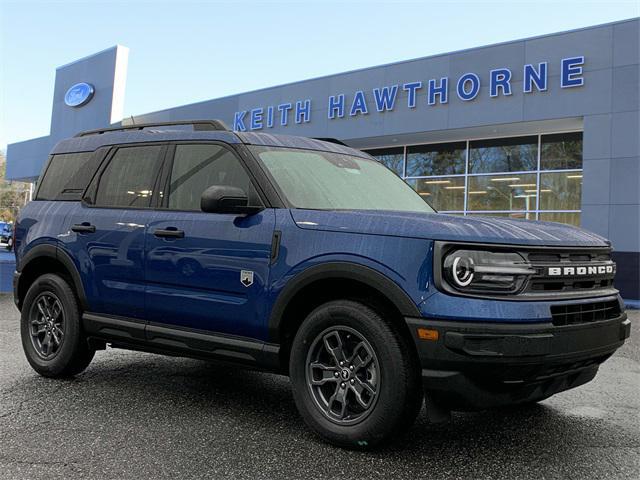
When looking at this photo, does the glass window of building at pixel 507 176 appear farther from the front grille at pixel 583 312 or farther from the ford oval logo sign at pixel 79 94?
the ford oval logo sign at pixel 79 94

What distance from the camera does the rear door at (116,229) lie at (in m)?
4.37

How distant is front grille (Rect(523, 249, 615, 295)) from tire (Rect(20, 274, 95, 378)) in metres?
3.53

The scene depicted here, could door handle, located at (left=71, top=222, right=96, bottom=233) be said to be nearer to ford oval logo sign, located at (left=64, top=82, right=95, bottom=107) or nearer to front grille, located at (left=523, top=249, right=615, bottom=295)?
front grille, located at (left=523, top=249, right=615, bottom=295)

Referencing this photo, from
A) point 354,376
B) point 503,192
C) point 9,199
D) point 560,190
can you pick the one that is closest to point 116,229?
point 354,376

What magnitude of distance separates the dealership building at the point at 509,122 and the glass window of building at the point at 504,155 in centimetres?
3

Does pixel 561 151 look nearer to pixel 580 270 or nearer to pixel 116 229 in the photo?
pixel 580 270

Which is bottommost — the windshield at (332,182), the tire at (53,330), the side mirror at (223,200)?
the tire at (53,330)

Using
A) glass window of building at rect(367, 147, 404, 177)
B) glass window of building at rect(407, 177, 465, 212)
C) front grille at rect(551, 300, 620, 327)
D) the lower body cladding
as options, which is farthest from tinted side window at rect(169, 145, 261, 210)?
glass window of building at rect(367, 147, 404, 177)

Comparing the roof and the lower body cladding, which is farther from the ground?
the roof

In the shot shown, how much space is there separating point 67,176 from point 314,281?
9.73ft

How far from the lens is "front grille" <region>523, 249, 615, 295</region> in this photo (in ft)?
10.3

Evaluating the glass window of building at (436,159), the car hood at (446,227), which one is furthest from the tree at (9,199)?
the car hood at (446,227)

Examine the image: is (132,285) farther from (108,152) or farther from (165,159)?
(108,152)

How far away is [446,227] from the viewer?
3.13m
